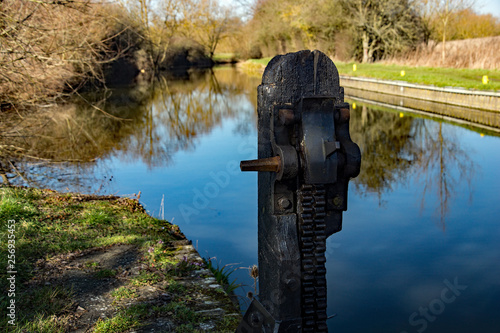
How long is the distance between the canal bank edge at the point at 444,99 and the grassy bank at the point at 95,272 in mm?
12310

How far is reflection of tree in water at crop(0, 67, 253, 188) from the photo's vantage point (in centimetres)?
→ 976

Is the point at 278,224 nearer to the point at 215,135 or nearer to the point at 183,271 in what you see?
the point at 183,271

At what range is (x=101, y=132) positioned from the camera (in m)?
15.0

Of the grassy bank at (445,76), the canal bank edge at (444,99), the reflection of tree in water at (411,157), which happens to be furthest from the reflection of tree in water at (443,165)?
the grassy bank at (445,76)

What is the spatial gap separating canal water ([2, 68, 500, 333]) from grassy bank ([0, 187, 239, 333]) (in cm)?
101

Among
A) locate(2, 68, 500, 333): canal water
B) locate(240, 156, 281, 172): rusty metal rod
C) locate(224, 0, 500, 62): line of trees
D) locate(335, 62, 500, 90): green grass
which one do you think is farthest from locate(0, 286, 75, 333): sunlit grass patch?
locate(224, 0, 500, 62): line of trees

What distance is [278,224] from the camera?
2.22 metres

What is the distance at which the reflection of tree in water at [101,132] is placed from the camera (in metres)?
9.76

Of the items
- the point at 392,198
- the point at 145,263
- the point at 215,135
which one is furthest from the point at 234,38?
the point at 145,263

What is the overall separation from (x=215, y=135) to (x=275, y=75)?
13.6 meters

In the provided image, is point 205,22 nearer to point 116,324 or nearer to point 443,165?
point 443,165

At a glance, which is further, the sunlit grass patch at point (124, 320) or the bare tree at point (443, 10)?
the bare tree at point (443, 10)

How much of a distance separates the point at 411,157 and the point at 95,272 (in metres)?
9.17

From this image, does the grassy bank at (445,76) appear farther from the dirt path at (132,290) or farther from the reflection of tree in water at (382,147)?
the dirt path at (132,290)
